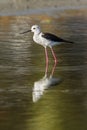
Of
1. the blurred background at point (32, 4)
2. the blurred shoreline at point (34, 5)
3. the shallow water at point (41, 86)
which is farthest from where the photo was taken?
the blurred background at point (32, 4)

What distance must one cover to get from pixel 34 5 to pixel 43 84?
23.4m

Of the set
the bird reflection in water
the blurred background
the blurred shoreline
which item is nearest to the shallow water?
the bird reflection in water

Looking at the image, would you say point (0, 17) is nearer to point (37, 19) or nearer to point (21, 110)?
point (37, 19)

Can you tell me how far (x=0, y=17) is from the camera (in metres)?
30.6

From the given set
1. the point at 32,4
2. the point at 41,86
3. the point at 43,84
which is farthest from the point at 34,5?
the point at 41,86

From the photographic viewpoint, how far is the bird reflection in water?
11592 mm

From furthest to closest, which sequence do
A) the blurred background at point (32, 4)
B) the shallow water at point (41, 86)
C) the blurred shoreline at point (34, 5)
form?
the blurred background at point (32, 4)
the blurred shoreline at point (34, 5)
the shallow water at point (41, 86)

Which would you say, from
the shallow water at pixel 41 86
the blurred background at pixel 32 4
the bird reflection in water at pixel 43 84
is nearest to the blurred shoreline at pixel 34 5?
the blurred background at pixel 32 4

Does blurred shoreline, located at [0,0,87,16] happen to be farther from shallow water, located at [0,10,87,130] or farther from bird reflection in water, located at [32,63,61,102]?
bird reflection in water, located at [32,63,61,102]

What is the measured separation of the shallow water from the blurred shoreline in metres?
11.9

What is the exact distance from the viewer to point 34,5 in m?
35.7

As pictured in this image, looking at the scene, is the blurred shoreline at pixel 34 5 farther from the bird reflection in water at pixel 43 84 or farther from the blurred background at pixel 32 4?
the bird reflection in water at pixel 43 84

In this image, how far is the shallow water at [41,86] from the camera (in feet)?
31.5

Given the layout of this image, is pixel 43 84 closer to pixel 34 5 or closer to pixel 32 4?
pixel 34 5
